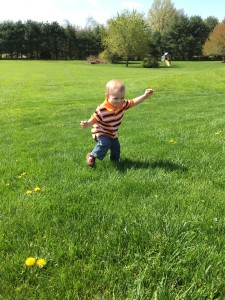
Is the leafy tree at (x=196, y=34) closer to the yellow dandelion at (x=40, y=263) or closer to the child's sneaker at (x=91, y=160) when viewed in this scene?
the child's sneaker at (x=91, y=160)

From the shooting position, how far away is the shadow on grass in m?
4.79

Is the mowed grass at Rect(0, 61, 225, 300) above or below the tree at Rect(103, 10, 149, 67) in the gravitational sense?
below

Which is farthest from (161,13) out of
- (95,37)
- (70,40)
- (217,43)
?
(217,43)

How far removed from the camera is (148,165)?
16.4 feet

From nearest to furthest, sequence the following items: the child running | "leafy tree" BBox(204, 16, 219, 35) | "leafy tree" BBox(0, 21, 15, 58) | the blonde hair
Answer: the blonde hair, the child running, "leafy tree" BBox(204, 16, 219, 35), "leafy tree" BBox(0, 21, 15, 58)

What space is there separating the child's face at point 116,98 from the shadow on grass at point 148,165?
Answer: 36.6 inches

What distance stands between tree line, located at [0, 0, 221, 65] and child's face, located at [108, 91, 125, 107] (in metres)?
67.1

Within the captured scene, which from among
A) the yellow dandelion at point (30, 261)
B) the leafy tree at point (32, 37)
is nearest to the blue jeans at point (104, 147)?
the yellow dandelion at point (30, 261)

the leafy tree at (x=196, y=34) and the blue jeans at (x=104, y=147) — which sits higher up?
the leafy tree at (x=196, y=34)

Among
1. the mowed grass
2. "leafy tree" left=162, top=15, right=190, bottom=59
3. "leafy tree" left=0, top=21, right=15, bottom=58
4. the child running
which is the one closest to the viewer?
the mowed grass

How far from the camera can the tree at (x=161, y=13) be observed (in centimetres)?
9006

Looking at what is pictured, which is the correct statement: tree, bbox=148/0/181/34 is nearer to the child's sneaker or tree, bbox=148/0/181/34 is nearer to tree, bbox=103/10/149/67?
tree, bbox=103/10/149/67

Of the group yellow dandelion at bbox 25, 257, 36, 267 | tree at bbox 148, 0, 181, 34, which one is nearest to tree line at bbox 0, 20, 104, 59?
tree at bbox 148, 0, 181, 34

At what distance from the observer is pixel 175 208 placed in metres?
3.50
